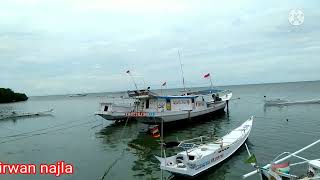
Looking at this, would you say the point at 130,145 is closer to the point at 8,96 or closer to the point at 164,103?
the point at 164,103

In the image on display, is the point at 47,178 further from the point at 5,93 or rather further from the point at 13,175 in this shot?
the point at 5,93

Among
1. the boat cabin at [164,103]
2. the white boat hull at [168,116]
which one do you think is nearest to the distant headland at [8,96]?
the boat cabin at [164,103]

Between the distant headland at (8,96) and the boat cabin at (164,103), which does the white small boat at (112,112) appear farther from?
the distant headland at (8,96)

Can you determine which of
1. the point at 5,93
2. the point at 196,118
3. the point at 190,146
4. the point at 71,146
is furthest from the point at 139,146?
the point at 5,93

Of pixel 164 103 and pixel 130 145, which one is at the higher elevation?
pixel 164 103

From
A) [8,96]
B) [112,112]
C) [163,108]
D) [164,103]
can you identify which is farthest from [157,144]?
[8,96]

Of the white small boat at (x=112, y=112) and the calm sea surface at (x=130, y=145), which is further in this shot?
the white small boat at (x=112, y=112)

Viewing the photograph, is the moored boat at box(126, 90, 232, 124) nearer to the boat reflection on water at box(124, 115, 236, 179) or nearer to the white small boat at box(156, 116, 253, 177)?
the boat reflection on water at box(124, 115, 236, 179)

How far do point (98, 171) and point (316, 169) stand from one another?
40.6 ft

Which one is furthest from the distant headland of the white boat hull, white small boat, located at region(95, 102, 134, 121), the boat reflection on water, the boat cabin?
the white boat hull

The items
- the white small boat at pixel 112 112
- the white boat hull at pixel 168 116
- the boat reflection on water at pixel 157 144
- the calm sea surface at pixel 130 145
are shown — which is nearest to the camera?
the boat reflection on water at pixel 157 144

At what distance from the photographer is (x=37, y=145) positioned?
3147 cm

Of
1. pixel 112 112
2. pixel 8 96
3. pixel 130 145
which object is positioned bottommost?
pixel 8 96

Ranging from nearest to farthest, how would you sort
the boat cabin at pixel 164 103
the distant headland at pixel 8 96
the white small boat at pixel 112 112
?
1. the boat cabin at pixel 164 103
2. the white small boat at pixel 112 112
3. the distant headland at pixel 8 96
